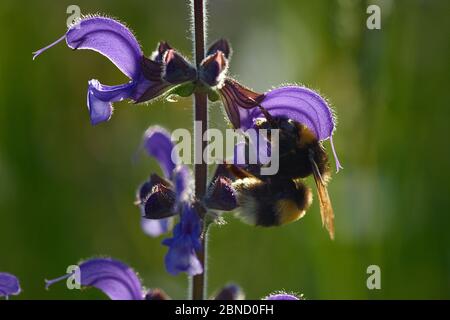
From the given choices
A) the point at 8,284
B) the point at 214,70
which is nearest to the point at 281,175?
the point at 214,70

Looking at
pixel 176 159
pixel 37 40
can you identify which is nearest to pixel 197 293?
pixel 176 159

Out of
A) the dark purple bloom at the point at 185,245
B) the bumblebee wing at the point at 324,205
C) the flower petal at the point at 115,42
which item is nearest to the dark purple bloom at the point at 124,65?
the flower petal at the point at 115,42

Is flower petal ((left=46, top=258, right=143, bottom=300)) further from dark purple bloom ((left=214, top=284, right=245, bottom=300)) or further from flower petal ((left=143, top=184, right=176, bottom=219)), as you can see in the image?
flower petal ((left=143, top=184, right=176, bottom=219))

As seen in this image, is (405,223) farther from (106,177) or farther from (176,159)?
(106,177)

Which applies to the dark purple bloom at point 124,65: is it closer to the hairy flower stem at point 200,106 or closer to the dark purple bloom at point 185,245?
the hairy flower stem at point 200,106

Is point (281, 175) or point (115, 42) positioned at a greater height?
point (115, 42)

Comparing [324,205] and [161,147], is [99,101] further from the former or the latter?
[324,205]
